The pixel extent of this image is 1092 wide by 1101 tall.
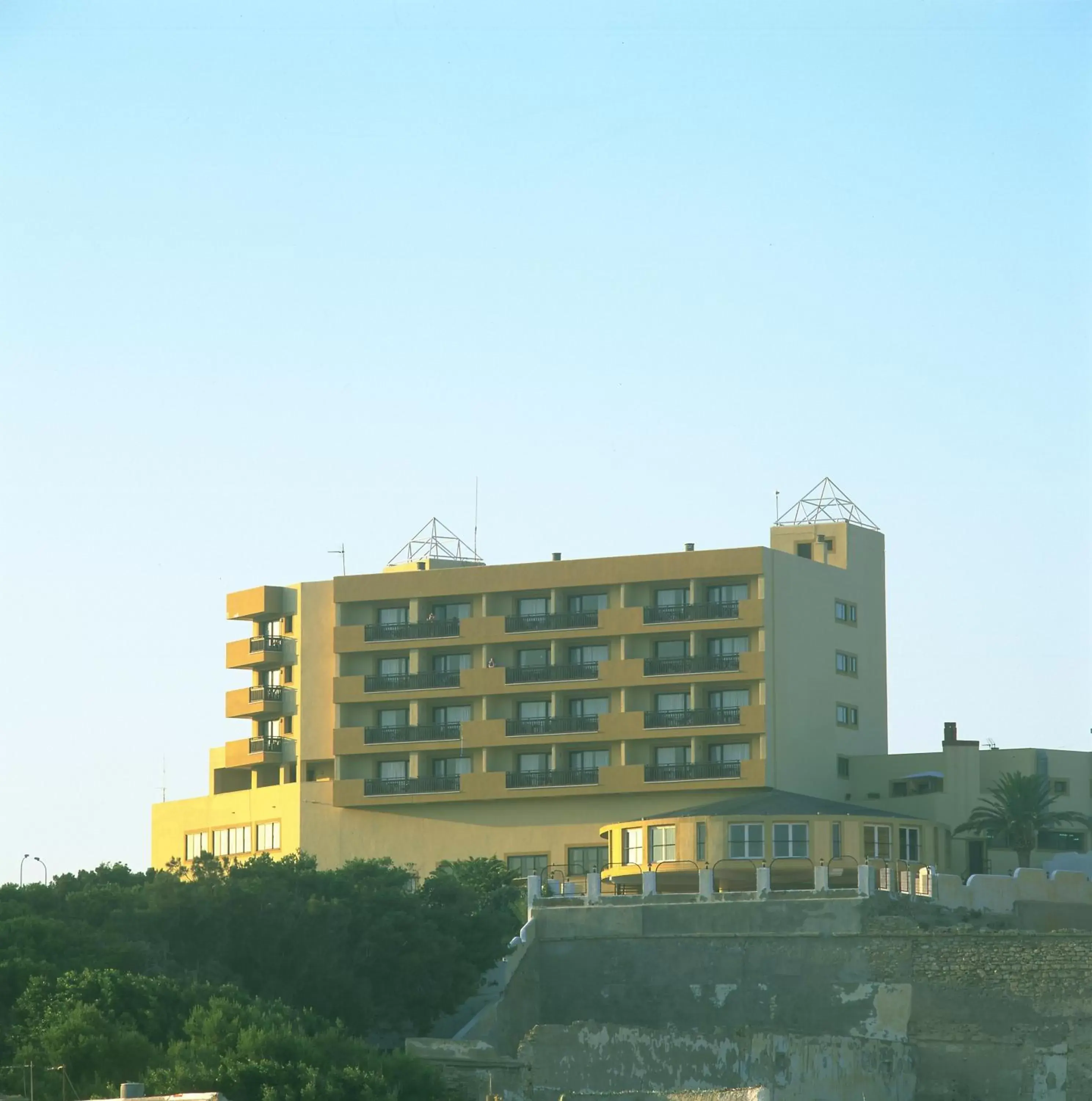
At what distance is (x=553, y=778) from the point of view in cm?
10544

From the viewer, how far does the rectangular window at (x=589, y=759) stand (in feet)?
346

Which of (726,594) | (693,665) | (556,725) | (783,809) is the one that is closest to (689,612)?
(726,594)

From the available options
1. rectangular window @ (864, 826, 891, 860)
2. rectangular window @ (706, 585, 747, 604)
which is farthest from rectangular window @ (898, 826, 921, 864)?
rectangular window @ (706, 585, 747, 604)

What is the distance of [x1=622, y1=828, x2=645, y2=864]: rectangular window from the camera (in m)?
91.2

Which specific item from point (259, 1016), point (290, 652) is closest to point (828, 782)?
point (290, 652)

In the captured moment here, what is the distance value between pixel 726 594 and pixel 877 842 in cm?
1870

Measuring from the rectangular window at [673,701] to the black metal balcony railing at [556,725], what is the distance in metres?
2.66

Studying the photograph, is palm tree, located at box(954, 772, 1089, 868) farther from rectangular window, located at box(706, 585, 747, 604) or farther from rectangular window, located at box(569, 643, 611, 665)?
rectangular window, located at box(569, 643, 611, 665)

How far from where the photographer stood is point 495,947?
72438mm

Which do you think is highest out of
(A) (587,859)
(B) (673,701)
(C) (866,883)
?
(B) (673,701)

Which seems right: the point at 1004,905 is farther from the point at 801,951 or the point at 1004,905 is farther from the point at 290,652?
the point at 290,652

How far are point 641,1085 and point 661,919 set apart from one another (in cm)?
1394

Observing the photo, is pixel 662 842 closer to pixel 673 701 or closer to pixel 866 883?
pixel 673 701

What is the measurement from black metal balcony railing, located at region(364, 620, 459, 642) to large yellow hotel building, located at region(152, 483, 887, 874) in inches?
3.9
